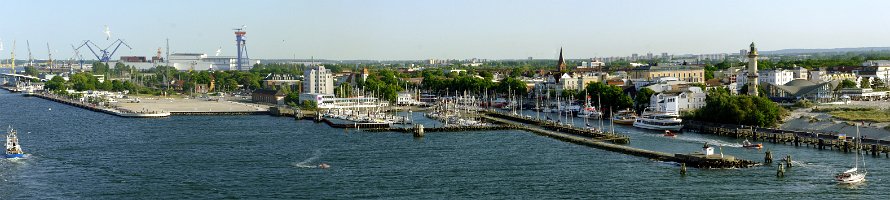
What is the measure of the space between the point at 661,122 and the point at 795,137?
6802 mm

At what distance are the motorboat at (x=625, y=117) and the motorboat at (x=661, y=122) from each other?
5.03 feet

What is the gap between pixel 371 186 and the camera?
21.3 meters

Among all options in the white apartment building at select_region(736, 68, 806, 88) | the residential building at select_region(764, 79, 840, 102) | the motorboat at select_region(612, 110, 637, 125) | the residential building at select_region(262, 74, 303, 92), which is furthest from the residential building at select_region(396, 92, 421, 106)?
the residential building at select_region(764, 79, 840, 102)

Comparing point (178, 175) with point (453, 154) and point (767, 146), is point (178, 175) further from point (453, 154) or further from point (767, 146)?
point (767, 146)

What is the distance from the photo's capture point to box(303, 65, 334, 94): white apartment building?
60.3m

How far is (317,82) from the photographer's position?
6078 centimetres

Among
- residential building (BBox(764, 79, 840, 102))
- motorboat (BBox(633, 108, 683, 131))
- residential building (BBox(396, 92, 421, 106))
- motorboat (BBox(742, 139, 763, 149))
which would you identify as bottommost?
motorboat (BBox(742, 139, 763, 149))

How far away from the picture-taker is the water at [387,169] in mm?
20562

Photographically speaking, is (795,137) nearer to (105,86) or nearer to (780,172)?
(780,172)

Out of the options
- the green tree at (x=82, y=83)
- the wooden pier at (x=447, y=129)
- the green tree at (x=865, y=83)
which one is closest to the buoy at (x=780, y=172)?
the wooden pier at (x=447, y=129)

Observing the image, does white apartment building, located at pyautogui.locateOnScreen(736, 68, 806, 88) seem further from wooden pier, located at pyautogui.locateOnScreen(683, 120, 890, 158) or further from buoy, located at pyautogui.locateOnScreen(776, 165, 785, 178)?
buoy, located at pyautogui.locateOnScreen(776, 165, 785, 178)

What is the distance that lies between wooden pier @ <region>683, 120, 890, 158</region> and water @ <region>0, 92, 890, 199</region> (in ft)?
2.35

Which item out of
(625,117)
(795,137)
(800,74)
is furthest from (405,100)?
(795,137)

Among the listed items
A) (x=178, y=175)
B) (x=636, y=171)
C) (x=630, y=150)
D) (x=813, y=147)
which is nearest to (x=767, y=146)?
(x=813, y=147)
